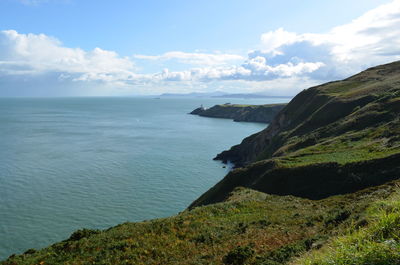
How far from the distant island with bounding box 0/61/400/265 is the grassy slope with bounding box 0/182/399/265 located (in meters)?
0.07

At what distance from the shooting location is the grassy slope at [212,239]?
51.0 ft

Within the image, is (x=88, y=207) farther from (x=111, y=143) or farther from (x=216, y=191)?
(x=111, y=143)

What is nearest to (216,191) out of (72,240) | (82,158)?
Result: (72,240)

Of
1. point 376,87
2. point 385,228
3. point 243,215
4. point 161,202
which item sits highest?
point 376,87

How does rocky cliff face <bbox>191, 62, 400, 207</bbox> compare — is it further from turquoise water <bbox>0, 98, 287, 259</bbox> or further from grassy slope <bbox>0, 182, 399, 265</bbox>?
turquoise water <bbox>0, 98, 287, 259</bbox>

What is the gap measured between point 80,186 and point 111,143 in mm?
48974

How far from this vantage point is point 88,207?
49.4 meters

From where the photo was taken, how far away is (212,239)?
19109 millimetres

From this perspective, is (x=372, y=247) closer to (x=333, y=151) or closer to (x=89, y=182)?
(x=333, y=151)

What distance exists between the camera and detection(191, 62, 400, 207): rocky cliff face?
32.1 metres

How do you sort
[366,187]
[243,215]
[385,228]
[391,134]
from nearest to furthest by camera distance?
1. [385,228]
2. [243,215]
3. [366,187]
4. [391,134]

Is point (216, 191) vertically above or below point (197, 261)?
below

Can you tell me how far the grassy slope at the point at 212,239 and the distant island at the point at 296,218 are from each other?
0.07 m

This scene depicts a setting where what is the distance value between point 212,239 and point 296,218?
7.39 meters
